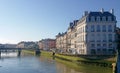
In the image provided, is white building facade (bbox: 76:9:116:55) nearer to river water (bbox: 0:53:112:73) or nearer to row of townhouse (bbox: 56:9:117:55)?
row of townhouse (bbox: 56:9:117:55)

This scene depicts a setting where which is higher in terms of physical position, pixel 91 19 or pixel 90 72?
pixel 91 19

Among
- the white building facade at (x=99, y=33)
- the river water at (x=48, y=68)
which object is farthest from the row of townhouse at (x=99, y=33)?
the river water at (x=48, y=68)

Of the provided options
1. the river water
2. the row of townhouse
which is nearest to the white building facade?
the row of townhouse

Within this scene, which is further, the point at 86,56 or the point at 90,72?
the point at 86,56

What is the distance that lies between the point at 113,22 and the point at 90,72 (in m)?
36.5

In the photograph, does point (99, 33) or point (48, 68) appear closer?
point (48, 68)

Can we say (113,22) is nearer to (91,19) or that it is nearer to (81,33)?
(91,19)

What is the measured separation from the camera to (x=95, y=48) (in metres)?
92.9

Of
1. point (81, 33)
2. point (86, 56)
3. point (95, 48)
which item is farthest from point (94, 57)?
point (81, 33)

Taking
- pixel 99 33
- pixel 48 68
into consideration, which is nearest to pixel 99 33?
pixel 99 33

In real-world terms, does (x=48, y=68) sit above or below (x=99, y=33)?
below

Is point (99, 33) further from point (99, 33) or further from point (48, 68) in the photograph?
point (48, 68)

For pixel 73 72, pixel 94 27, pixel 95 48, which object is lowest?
pixel 73 72

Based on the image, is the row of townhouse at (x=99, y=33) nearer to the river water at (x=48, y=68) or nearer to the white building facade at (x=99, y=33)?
the white building facade at (x=99, y=33)
